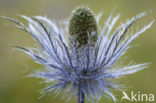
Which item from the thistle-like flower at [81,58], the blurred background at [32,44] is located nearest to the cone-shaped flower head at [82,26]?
the thistle-like flower at [81,58]

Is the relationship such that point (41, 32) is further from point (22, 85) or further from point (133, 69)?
point (22, 85)

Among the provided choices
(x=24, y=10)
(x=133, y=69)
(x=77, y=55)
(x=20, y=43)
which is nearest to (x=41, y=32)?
(x=77, y=55)

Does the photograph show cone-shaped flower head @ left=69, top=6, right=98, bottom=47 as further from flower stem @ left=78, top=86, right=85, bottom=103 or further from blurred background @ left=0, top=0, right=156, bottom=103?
blurred background @ left=0, top=0, right=156, bottom=103

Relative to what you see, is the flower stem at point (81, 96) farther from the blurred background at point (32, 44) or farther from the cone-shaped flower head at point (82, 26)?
the blurred background at point (32, 44)

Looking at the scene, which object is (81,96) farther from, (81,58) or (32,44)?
(32,44)

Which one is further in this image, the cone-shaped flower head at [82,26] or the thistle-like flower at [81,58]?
the cone-shaped flower head at [82,26]

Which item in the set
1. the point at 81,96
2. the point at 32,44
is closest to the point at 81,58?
the point at 81,96
